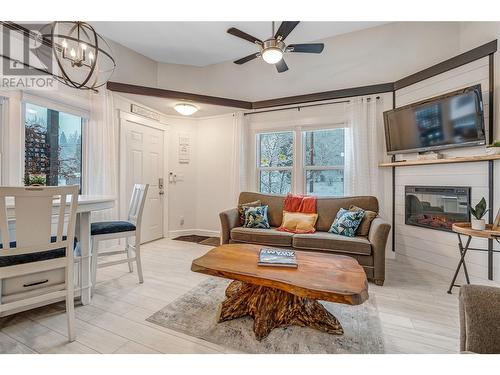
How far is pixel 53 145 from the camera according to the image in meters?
2.97

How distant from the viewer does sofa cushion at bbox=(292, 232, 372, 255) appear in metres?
2.52

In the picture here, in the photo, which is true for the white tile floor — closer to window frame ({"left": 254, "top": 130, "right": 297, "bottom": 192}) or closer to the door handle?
the door handle

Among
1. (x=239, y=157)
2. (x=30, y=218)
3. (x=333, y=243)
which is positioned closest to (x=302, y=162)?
(x=239, y=157)

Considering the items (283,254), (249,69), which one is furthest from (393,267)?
(249,69)

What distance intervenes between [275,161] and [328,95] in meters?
1.37

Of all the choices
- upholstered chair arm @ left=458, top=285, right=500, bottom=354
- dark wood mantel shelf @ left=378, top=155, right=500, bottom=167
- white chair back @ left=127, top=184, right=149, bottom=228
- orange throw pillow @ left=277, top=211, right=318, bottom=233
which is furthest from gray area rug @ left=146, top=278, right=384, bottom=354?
dark wood mantel shelf @ left=378, top=155, right=500, bottom=167

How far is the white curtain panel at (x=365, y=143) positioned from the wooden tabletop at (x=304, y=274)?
1.86 meters

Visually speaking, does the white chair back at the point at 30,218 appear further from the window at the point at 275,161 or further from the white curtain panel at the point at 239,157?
the window at the point at 275,161

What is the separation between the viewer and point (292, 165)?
4059mm

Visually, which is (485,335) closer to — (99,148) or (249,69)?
(99,148)

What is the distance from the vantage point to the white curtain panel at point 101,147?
320cm

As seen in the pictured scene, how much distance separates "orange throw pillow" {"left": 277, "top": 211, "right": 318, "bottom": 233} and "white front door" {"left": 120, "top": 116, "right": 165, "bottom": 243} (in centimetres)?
242

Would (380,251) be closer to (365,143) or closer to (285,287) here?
(285,287)

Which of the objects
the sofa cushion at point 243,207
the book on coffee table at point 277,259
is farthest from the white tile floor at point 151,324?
the sofa cushion at point 243,207
